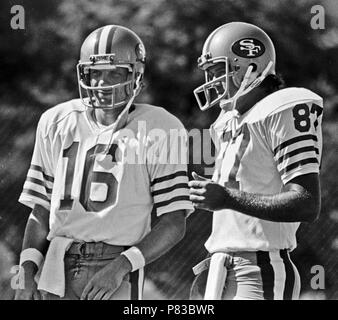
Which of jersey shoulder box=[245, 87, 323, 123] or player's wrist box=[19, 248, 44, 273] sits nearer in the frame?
jersey shoulder box=[245, 87, 323, 123]

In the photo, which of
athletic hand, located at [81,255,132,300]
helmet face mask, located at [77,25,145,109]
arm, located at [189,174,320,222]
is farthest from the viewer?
helmet face mask, located at [77,25,145,109]

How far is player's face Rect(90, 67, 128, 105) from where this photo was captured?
10.8ft

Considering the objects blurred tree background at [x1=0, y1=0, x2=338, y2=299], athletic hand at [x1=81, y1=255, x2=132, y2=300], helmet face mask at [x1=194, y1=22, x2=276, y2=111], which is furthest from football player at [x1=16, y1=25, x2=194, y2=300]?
helmet face mask at [x1=194, y1=22, x2=276, y2=111]

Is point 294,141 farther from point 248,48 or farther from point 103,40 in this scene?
point 103,40

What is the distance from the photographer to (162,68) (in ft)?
11.6

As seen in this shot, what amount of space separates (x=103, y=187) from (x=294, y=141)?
698mm

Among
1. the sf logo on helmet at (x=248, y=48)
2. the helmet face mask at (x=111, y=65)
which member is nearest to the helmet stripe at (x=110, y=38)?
the helmet face mask at (x=111, y=65)

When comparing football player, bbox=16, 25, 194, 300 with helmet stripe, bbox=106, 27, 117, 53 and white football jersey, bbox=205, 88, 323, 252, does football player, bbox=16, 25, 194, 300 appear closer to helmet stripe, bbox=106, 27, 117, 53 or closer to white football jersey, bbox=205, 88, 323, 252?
helmet stripe, bbox=106, 27, 117, 53

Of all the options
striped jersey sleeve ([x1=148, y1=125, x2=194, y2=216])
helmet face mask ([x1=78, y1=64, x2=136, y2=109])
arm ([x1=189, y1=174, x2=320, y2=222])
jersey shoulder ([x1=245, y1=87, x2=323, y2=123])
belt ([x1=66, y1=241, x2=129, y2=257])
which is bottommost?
belt ([x1=66, y1=241, x2=129, y2=257])

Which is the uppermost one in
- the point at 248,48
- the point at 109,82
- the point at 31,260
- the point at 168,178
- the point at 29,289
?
the point at 248,48

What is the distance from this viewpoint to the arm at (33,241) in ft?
10.8

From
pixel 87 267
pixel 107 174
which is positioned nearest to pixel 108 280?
pixel 87 267

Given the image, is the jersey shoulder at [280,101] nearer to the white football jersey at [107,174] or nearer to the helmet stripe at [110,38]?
the white football jersey at [107,174]

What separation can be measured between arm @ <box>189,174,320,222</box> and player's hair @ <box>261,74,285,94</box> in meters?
0.37
